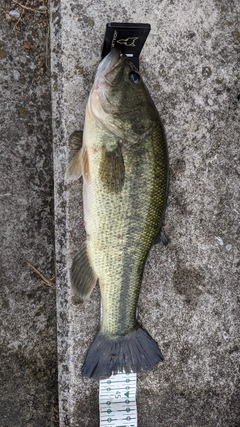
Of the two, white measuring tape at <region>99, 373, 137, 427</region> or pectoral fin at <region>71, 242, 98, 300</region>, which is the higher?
pectoral fin at <region>71, 242, 98, 300</region>

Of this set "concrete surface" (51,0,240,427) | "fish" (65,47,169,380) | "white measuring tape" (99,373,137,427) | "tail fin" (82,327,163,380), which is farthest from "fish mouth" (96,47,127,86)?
"white measuring tape" (99,373,137,427)

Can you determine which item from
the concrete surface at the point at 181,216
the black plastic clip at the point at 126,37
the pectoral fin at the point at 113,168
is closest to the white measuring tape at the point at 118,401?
the concrete surface at the point at 181,216

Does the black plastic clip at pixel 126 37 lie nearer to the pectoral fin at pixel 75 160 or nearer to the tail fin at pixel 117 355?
the pectoral fin at pixel 75 160

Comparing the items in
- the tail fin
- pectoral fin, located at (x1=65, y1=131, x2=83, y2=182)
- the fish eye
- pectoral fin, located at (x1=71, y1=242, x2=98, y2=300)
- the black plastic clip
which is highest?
the black plastic clip

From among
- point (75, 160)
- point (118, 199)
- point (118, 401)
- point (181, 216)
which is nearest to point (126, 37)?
point (75, 160)

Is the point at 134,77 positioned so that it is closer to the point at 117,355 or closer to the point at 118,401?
the point at 117,355

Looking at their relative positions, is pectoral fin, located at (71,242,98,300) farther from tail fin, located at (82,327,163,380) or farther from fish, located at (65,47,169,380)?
tail fin, located at (82,327,163,380)
